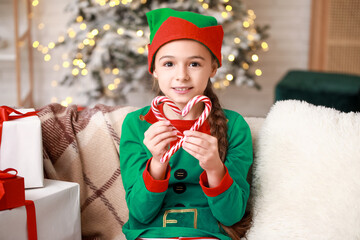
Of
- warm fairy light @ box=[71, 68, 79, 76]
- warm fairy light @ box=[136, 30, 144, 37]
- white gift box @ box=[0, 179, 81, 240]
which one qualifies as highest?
warm fairy light @ box=[136, 30, 144, 37]

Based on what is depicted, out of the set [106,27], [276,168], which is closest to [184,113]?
[276,168]

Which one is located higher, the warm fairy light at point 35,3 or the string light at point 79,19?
the warm fairy light at point 35,3

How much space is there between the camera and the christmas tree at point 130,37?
126 inches

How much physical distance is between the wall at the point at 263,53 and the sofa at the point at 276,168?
9.53ft

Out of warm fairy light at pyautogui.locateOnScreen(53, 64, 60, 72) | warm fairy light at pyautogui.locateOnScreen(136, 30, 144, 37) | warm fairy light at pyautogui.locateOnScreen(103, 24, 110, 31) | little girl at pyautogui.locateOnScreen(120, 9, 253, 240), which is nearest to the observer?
little girl at pyautogui.locateOnScreen(120, 9, 253, 240)

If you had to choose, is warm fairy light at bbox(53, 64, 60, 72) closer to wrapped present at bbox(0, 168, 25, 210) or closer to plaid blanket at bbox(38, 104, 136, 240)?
plaid blanket at bbox(38, 104, 136, 240)

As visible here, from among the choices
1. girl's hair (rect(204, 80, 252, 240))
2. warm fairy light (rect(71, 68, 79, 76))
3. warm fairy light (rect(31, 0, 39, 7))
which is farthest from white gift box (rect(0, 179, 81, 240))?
warm fairy light (rect(31, 0, 39, 7))

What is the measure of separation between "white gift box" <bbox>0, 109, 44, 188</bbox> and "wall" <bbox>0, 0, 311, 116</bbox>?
3191mm

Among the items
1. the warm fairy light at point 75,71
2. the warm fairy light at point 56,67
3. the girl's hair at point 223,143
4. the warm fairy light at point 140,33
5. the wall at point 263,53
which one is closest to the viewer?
the girl's hair at point 223,143

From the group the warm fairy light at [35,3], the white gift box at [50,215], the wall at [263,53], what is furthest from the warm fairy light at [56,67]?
the white gift box at [50,215]

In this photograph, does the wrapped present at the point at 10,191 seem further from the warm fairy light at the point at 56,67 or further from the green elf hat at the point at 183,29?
the warm fairy light at the point at 56,67

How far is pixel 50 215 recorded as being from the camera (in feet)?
4.09

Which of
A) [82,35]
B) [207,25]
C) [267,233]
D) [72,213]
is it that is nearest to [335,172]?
[267,233]

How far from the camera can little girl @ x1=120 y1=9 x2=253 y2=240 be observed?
1.15 meters
